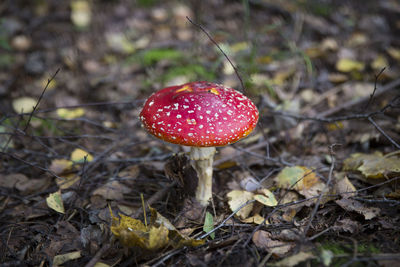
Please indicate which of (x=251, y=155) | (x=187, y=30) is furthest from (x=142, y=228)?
(x=187, y=30)

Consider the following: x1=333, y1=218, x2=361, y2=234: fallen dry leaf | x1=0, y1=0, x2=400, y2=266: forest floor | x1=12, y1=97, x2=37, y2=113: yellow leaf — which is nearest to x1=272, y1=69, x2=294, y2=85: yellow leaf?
x1=0, y1=0, x2=400, y2=266: forest floor

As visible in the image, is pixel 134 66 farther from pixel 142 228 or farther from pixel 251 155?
pixel 142 228

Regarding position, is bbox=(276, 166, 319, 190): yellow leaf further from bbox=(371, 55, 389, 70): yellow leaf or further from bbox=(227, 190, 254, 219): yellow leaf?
bbox=(371, 55, 389, 70): yellow leaf

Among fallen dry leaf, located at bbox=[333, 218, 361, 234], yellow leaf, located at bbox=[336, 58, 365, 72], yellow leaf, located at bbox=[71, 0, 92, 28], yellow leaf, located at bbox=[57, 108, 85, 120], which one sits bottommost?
yellow leaf, located at bbox=[57, 108, 85, 120]

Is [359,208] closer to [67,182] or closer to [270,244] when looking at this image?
[270,244]

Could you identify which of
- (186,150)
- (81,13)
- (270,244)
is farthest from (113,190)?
(81,13)
